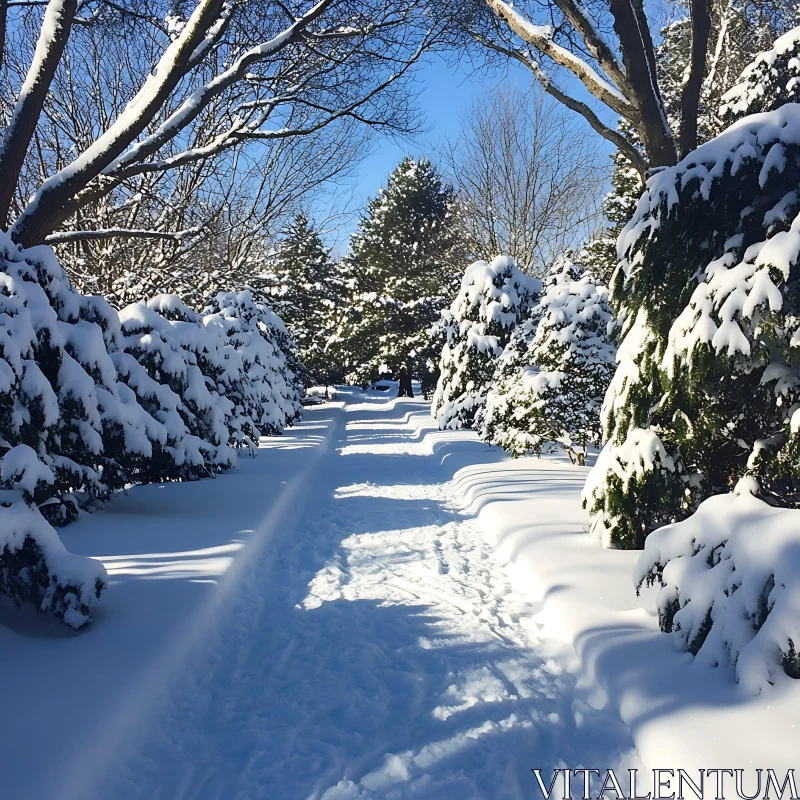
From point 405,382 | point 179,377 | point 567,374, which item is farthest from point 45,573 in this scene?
point 405,382

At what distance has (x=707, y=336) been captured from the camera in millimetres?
3965

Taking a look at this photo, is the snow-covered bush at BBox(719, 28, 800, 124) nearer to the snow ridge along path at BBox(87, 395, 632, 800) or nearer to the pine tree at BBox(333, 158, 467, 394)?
the snow ridge along path at BBox(87, 395, 632, 800)

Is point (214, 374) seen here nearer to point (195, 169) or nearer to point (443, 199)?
point (195, 169)

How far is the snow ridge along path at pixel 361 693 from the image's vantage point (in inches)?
99.8

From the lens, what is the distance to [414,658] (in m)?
3.63

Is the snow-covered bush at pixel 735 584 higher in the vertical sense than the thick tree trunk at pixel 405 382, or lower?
higher

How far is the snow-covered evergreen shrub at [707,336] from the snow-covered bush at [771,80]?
6183 mm

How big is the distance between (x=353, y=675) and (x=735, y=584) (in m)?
2.04

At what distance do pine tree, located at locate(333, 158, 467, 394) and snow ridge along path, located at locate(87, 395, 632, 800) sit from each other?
25260 millimetres

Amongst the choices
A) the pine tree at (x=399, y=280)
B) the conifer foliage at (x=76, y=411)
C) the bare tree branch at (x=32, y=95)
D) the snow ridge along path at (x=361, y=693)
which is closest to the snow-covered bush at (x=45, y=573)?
the conifer foliage at (x=76, y=411)

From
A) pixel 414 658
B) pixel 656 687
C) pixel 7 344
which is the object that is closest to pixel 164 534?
pixel 7 344

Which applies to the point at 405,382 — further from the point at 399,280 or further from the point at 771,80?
the point at 771,80

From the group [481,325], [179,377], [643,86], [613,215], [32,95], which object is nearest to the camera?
[32,95]

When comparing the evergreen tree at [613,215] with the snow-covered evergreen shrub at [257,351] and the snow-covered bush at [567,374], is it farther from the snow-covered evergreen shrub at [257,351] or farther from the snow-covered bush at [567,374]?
the snow-covered bush at [567,374]
